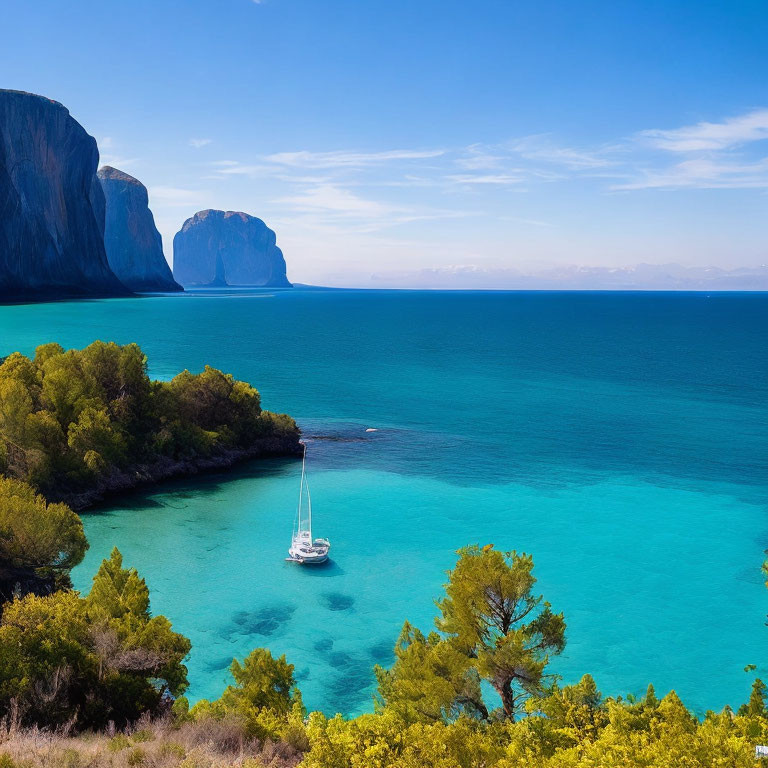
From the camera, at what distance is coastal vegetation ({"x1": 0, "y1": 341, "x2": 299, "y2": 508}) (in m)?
43.6

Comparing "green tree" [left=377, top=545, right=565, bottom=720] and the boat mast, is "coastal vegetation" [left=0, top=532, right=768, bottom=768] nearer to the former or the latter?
"green tree" [left=377, top=545, right=565, bottom=720]

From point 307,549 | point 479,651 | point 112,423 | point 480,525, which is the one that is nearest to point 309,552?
point 307,549

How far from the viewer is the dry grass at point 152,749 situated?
14.0 m

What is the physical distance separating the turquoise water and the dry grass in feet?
30.8

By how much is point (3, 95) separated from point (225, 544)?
573 ft

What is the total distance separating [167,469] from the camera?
51.7 metres

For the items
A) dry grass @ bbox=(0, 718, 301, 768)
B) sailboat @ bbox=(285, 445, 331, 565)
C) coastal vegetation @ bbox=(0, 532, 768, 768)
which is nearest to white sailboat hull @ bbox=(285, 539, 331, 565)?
sailboat @ bbox=(285, 445, 331, 565)

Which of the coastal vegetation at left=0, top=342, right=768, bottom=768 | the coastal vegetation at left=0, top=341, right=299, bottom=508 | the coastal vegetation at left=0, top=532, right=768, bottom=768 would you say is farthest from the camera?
the coastal vegetation at left=0, top=341, right=299, bottom=508

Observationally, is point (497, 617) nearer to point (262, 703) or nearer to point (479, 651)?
point (479, 651)

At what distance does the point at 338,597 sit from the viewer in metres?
33.8

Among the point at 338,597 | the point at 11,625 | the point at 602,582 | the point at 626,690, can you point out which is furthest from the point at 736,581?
the point at 11,625

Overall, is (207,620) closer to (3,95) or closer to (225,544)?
(225,544)

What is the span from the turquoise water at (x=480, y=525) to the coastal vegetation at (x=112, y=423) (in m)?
2.66

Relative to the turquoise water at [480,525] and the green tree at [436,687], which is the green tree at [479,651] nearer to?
the green tree at [436,687]
